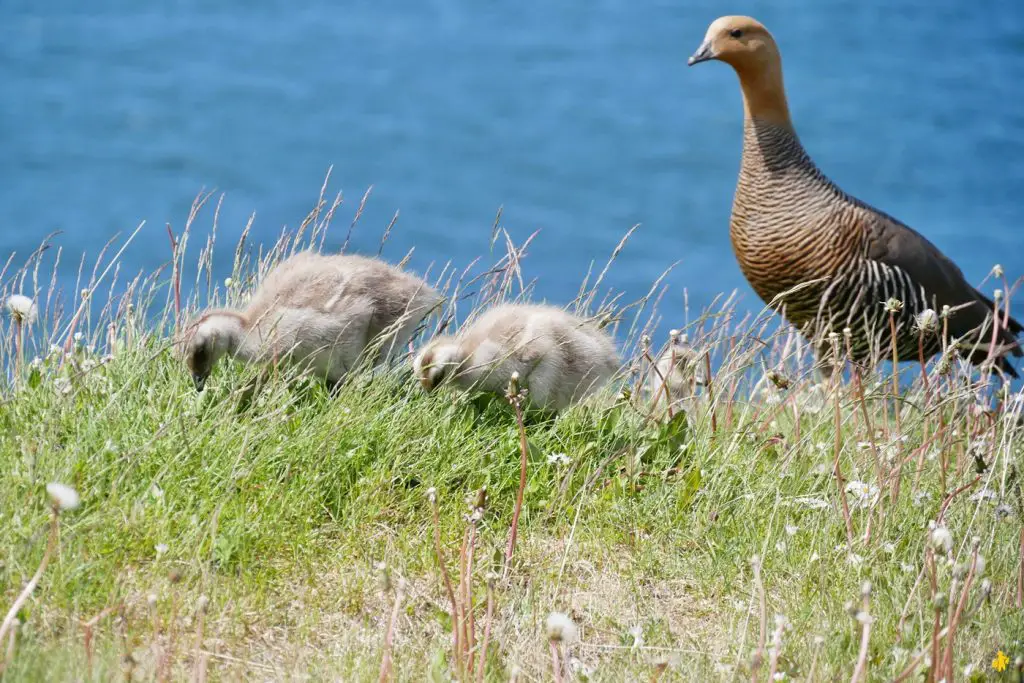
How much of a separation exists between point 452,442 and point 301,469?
21.1 inches

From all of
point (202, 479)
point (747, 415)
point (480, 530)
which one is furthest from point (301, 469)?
point (747, 415)

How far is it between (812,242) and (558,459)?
3.11m

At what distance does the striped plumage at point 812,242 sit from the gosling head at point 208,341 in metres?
3.33

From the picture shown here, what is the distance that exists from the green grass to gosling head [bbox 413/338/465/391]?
6 cm

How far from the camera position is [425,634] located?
3.36 meters

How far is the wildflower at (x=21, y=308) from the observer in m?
4.19

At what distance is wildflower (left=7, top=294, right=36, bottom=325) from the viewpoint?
13.7 feet

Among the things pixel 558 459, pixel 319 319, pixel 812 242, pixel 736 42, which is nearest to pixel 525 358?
pixel 558 459

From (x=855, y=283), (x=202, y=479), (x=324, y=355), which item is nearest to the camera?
(x=202, y=479)

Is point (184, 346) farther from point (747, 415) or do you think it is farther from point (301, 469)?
point (747, 415)

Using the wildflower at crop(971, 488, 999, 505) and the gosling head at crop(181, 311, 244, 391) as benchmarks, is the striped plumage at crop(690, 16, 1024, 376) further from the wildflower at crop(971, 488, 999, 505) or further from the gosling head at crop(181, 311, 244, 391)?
the gosling head at crop(181, 311, 244, 391)

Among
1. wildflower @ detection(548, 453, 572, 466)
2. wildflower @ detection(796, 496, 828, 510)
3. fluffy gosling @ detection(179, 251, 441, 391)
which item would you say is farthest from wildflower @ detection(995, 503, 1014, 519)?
fluffy gosling @ detection(179, 251, 441, 391)

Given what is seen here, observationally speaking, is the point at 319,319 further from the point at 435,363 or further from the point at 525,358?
the point at 525,358

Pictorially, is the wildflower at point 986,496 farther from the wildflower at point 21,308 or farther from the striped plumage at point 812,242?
the wildflower at point 21,308
